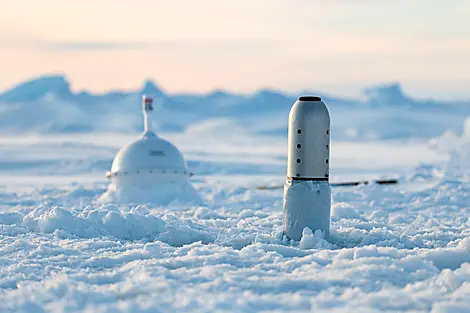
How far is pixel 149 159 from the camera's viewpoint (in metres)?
15.8

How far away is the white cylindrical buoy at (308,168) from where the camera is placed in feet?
28.7

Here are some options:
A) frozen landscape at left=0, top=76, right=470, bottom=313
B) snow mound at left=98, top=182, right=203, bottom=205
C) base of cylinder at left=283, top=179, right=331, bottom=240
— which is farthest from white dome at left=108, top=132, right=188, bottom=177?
base of cylinder at left=283, top=179, right=331, bottom=240

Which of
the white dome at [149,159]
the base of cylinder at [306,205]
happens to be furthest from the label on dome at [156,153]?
the base of cylinder at [306,205]

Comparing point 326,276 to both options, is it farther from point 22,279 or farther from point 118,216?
point 118,216

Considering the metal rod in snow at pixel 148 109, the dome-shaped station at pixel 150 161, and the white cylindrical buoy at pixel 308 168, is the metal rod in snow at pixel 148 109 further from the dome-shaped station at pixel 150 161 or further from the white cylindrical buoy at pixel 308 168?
the white cylindrical buoy at pixel 308 168

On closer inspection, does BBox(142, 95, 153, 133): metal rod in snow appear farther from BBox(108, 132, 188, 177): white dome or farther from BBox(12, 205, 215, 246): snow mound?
BBox(12, 205, 215, 246): snow mound

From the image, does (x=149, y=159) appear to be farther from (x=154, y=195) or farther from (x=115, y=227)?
(x=115, y=227)

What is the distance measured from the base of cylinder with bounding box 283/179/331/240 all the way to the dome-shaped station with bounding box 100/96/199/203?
7.00m

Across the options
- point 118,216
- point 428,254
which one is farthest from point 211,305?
point 118,216

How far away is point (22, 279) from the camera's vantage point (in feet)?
23.3

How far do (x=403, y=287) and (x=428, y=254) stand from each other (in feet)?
3.53

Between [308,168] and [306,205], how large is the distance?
458mm

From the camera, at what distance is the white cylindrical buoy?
873 centimetres

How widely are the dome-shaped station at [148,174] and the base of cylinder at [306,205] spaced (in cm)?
700
